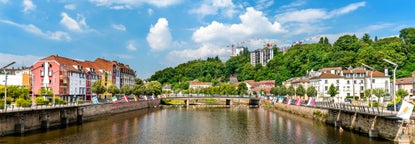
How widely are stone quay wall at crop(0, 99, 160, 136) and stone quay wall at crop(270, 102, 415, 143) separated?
137 ft

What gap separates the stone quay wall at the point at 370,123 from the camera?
3550cm

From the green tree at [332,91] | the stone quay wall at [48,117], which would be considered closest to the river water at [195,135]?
the stone quay wall at [48,117]

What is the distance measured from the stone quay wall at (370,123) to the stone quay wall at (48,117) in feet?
137

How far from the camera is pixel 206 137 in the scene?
156 feet

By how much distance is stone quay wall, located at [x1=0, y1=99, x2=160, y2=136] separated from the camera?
42.9 m

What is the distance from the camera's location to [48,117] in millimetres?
51875

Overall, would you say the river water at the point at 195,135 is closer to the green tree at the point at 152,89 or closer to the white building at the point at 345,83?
the white building at the point at 345,83

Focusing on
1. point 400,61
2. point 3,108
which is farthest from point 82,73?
point 400,61

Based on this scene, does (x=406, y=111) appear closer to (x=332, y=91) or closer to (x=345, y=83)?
(x=332, y=91)

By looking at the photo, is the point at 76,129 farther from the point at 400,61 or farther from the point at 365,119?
the point at 400,61

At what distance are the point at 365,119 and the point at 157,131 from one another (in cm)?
2820

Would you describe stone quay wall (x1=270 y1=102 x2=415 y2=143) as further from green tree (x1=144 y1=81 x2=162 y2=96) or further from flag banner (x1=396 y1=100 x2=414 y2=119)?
green tree (x1=144 y1=81 x2=162 y2=96)

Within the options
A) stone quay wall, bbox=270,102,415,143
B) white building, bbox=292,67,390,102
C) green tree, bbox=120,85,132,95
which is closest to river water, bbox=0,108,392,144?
stone quay wall, bbox=270,102,415,143

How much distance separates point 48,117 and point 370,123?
4303 cm
